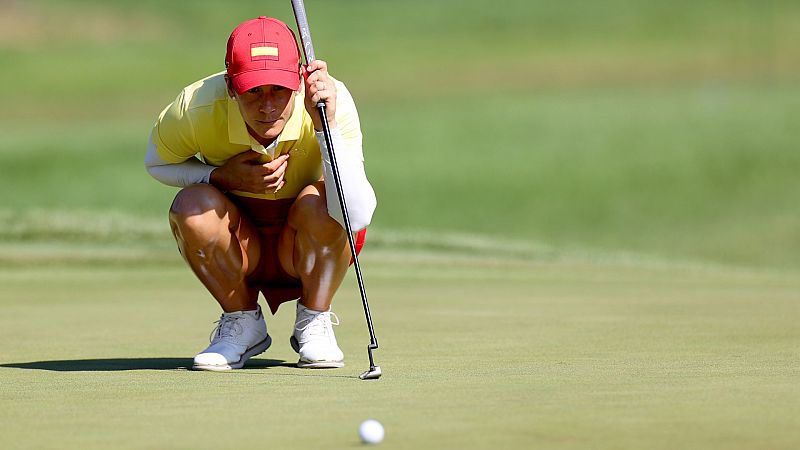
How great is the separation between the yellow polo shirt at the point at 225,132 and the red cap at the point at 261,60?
21 centimetres

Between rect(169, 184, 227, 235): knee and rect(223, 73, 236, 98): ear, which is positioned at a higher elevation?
rect(223, 73, 236, 98): ear

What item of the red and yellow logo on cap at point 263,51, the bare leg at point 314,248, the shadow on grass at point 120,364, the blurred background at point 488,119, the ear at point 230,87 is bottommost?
the shadow on grass at point 120,364

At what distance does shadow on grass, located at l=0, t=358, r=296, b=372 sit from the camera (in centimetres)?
514

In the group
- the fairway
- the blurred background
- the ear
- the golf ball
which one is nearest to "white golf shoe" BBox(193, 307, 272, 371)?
the fairway

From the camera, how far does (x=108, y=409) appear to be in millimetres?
3996

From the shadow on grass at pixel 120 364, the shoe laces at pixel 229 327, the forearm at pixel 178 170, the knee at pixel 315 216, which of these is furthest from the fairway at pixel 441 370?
the forearm at pixel 178 170

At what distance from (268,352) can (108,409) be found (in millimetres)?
1997

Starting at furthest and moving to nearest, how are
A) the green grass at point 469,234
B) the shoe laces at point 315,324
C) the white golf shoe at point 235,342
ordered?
the shoe laces at point 315,324
the white golf shoe at point 235,342
the green grass at point 469,234

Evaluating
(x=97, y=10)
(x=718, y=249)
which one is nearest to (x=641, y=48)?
(x=97, y=10)

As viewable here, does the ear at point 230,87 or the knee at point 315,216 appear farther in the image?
the knee at point 315,216

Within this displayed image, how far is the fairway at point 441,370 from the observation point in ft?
11.6

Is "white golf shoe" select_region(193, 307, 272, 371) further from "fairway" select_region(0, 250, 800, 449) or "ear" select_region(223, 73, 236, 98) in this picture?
"ear" select_region(223, 73, 236, 98)

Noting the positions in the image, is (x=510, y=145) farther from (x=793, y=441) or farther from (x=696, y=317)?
(x=793, y=441)

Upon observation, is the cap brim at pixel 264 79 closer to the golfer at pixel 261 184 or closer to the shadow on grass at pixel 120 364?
the golfer at pixel 261 184
